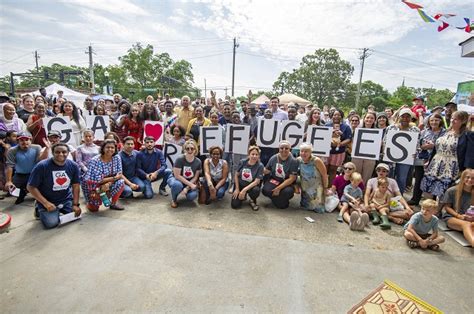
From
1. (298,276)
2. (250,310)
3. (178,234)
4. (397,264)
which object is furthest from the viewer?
(178,234)

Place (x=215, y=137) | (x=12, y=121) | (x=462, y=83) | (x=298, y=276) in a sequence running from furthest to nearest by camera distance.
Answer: (x=462, y=83)
(x=215, y=137)
(x=12, y=121)
(x=298, y=276)

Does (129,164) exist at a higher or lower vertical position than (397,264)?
higher

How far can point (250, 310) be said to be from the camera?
2.26 meters

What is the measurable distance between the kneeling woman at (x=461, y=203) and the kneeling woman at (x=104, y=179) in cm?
555

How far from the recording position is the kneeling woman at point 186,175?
4.74 meters

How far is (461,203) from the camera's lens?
3.95m

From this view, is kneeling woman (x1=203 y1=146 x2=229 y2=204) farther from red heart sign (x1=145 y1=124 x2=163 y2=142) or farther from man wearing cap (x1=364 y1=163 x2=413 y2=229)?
man wearing cap (x1=364 y1=163 x2=413 y2=229)

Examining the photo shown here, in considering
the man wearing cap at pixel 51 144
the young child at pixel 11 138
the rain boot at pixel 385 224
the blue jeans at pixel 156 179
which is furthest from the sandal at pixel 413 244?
the young child at pixel 11 138

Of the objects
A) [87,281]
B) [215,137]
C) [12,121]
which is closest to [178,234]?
[87,281]

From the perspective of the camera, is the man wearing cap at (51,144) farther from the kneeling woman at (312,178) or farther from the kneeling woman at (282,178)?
the kneeling woman at (312,178)

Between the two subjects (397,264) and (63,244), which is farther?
(63,244)

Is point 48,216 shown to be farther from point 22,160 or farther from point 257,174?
point 257,174

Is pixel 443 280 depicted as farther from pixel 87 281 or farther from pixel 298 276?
pixel 87 281

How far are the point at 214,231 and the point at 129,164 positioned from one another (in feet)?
8.07
